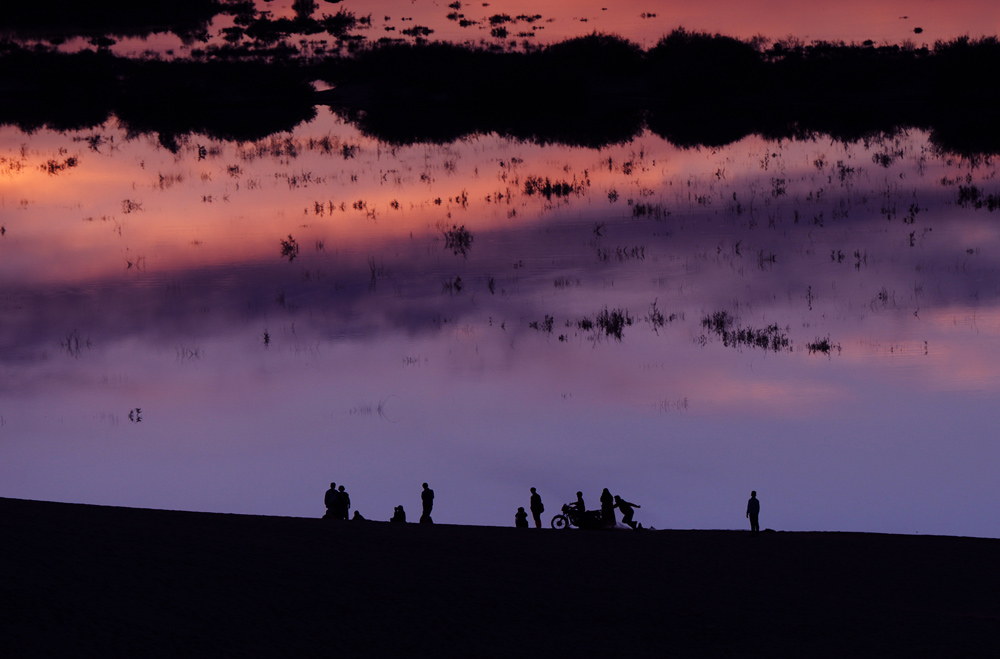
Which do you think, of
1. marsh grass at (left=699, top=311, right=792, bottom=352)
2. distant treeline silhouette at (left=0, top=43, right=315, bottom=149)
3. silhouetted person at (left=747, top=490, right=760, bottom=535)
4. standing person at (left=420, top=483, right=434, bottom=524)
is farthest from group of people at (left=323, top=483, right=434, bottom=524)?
distant treeline silhouette at (left=0, top=43, right=315, bottom=149)

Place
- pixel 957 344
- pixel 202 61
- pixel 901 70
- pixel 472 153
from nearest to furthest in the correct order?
1. pixel 957 344
2. pixel 472 153
3. pixel 901 70
4. pixel 202 61

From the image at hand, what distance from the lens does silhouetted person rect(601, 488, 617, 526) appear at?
13891 millimetres

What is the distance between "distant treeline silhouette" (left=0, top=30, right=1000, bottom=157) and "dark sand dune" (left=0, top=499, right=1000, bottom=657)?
3531 cm

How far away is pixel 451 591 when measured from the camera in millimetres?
9656

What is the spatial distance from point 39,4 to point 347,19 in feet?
79.4

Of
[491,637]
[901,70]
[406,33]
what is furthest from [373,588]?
[406,33]

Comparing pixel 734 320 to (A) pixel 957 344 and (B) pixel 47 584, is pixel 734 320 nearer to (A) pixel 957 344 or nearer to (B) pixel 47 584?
(A) pixel 957 344

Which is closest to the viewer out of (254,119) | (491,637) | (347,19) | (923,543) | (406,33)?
(491,637)

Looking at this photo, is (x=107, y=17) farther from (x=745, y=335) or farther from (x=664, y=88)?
(x=745, y=335)

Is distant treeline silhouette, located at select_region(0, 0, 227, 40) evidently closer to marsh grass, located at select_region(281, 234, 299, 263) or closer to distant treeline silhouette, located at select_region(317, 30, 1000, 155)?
distant treeline silhouette, located at select_region(317, 30, 1000, 155)

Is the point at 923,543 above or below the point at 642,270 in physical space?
below

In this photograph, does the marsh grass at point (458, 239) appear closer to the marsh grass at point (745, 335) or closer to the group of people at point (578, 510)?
the marsh grass at point (745, 335)

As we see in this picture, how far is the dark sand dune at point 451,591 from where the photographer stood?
326 inches

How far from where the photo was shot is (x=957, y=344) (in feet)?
65.4
